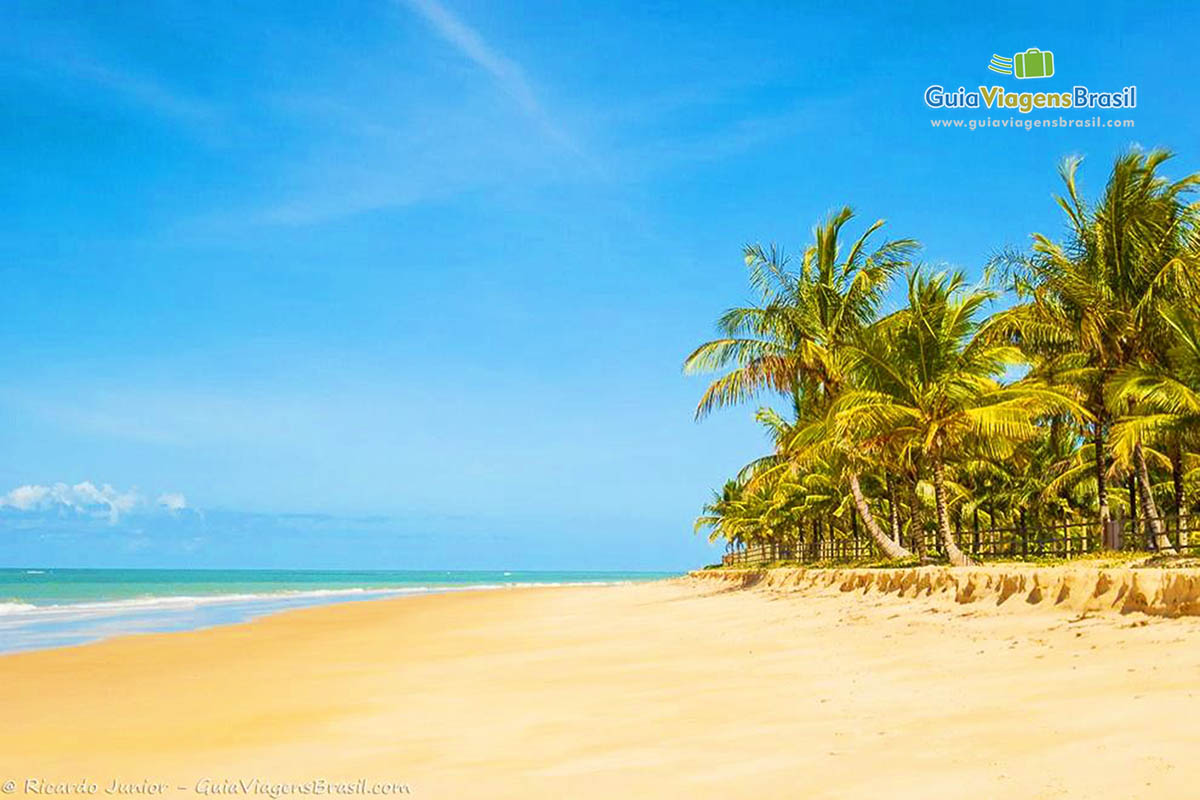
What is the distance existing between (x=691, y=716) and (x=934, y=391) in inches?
520

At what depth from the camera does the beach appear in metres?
4.56

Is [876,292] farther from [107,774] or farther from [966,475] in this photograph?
[107,774]

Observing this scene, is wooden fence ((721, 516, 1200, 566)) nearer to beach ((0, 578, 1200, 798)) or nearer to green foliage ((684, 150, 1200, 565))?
green foliage ((684, 150, 1200, 565))

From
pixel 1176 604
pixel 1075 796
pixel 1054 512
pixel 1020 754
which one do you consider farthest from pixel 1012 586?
pixel 1054 512

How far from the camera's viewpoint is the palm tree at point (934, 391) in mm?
17891

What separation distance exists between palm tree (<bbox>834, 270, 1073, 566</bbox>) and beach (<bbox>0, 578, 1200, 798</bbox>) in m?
5.95

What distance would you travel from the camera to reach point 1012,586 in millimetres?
10531

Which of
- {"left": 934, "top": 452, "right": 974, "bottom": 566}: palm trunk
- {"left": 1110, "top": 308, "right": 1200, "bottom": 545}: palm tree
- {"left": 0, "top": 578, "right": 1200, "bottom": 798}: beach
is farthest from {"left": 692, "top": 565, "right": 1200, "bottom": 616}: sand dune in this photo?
{"left": 1110, "top": 308, "right": 1200, "bottom": 545}: palm tree

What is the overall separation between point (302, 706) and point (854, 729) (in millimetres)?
5235

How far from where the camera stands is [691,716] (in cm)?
647

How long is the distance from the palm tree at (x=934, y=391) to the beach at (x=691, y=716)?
234 inches

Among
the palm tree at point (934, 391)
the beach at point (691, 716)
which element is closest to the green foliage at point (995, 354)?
the palm tree at point (934, 391)

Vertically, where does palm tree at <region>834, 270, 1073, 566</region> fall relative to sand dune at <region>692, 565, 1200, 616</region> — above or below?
above

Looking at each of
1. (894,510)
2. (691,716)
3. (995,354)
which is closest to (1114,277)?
(995,354)
